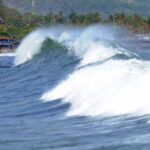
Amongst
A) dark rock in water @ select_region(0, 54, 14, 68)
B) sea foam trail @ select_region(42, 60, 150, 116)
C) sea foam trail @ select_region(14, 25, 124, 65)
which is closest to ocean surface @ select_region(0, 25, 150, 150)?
sea foam trail @ select_region(42, 60, 150, 116)

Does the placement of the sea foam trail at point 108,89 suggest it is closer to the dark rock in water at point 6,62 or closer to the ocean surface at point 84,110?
the ocean surface at point 84,110

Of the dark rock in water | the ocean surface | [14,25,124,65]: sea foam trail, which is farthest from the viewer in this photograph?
the dark rock in water

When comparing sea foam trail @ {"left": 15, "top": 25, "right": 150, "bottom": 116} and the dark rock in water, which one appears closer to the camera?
sea foam trail @ {"left": 15, "top": 25, "right": 150, "bottom": 116}

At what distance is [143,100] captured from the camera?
1599cm

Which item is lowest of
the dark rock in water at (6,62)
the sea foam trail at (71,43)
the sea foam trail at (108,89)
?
the dark rock in water at (6,62)

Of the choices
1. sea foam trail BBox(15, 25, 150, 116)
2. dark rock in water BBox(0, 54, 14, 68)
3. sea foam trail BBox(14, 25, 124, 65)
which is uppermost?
sea foam trail BBox(15, 25, 150, 116)

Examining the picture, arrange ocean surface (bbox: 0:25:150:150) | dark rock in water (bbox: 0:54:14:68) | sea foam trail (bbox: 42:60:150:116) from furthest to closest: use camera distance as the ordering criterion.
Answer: dark rock in water (bbox: 0:54:14:68) < sea foam trail (bbox: 42:60:150:116) < ocean surface (bbox: 0:25:150:150)

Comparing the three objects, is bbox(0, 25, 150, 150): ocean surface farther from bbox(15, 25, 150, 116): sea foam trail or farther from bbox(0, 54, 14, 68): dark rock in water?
bbox(0, 54, 14, 68): dark rock in water

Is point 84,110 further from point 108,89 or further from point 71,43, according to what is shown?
point 71,43

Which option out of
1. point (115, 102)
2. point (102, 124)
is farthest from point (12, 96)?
point (102, 124)

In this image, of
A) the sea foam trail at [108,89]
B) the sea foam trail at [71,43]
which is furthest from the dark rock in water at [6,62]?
the sea foam trail at [108,89]

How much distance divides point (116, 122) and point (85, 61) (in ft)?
50.3

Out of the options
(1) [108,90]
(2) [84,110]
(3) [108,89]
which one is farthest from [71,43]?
(2) [84,110]

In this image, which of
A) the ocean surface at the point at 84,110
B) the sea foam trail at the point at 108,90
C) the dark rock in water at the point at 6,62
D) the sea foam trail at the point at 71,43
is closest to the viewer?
the ocean surface at the point at 84,110
